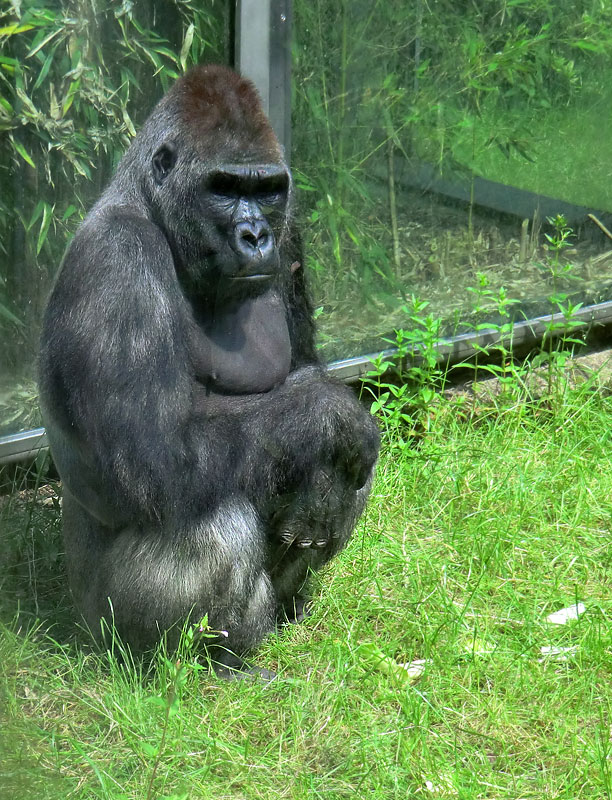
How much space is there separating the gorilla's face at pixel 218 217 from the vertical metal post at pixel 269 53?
119 cm

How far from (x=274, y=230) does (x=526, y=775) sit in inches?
65.2

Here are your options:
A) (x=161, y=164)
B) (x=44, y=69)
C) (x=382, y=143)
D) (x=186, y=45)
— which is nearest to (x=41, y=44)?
(x=44, y=69)

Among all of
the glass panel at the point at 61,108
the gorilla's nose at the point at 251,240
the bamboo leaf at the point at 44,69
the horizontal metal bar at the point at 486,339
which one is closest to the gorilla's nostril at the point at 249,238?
the gorilla's nose at the point at 251,240

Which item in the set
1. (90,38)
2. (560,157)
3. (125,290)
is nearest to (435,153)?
(560,157)

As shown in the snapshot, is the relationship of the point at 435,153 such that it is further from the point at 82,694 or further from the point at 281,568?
the point at 82,694

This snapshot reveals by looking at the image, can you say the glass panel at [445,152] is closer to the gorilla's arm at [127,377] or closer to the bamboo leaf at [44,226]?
the bamboo leaf at [44,226]

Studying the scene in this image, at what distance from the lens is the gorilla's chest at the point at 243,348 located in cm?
294

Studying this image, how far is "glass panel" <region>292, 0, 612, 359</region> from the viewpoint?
424 centimetres

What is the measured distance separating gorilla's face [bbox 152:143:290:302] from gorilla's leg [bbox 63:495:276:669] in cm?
66

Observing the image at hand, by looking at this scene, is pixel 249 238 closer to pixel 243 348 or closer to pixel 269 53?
pixel 243 348

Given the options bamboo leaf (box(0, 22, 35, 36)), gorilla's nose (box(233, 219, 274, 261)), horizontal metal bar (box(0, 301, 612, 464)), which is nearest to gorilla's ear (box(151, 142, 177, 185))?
gorilla's nose (box(233, 219, 274, 261))

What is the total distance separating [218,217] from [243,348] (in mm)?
429

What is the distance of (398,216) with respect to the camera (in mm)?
4609

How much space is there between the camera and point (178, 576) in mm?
2803
